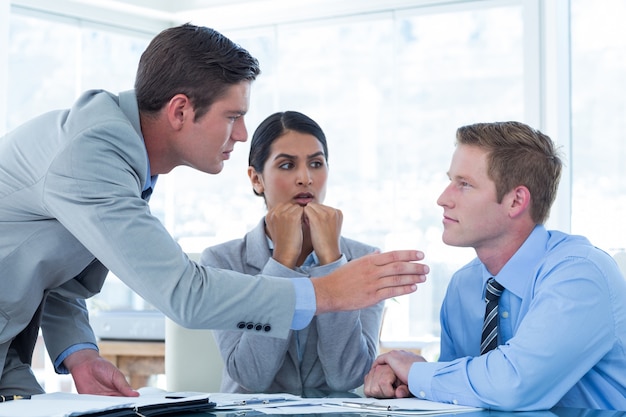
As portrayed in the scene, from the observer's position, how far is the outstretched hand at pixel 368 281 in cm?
168

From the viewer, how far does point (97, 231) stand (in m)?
1.57

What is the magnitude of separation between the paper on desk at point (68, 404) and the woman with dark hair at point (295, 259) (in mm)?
639

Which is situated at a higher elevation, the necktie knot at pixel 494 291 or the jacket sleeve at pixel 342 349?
the necktie knot at pixel 494 291

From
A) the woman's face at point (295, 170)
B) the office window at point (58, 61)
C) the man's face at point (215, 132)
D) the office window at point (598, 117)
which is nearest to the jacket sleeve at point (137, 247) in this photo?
the man's face at point (215, 132)

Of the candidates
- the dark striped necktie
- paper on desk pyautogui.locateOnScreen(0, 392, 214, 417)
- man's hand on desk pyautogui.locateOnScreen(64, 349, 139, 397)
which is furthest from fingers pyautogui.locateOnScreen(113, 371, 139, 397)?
the dark striped necktie

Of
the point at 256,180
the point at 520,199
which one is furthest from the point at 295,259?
the point at 520,199

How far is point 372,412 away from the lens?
149 cm

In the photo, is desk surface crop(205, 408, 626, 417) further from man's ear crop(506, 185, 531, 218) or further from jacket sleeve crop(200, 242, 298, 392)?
jacket sleeve crop(200, 242, 298, 392)

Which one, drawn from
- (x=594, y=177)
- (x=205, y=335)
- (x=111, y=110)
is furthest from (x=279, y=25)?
(x=111, y=110)

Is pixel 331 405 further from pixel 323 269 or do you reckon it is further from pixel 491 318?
pixel 323 269

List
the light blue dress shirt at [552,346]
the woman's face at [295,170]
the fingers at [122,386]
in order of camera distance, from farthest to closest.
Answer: the woman's face at [295,170] → the fingers at [122,386] → the light blue dress shirt at [552,346]

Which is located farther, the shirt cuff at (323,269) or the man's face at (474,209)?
the shirt cuff at (323,269)

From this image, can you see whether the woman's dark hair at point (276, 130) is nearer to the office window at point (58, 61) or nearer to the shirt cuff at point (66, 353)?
the shirt cuff at point (66, 353)

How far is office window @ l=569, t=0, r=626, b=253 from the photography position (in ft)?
16.1
